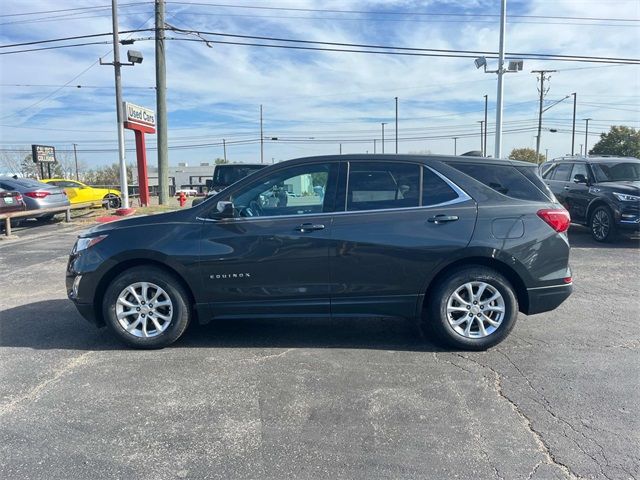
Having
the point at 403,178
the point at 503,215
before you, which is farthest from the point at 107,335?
the point at 503,215

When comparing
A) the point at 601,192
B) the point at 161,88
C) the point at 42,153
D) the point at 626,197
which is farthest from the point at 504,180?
the point at 42,153

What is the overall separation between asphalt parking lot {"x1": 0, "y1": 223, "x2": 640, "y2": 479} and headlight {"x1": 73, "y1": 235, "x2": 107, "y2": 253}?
95 cm

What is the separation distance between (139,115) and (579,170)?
54.3ft

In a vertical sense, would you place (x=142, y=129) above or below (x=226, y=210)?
above

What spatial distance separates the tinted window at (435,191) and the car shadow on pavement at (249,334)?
1.37 m

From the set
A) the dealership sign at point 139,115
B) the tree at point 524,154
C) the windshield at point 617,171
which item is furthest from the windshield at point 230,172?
the tree at point 524,154

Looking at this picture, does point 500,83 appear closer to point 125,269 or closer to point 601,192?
point 601,192

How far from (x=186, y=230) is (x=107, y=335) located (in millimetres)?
1517

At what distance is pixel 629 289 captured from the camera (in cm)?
682

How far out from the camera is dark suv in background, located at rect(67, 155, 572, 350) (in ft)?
14.5

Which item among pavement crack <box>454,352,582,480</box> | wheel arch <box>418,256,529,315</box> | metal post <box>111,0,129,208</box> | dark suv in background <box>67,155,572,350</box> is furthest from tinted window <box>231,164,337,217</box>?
metal post <box>111,0,129,208</box>

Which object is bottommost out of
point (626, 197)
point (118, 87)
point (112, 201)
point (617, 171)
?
point (112, 201)

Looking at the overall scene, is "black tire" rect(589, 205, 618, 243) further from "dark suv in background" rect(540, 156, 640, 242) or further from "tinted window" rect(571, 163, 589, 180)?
"tinted window" rect(571, 163, 589, 180)

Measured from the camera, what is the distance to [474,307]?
4492 mm
